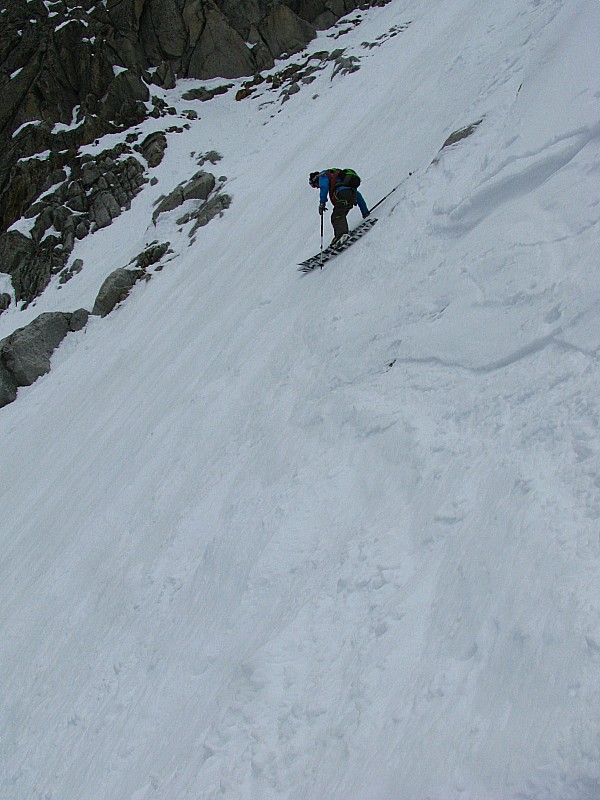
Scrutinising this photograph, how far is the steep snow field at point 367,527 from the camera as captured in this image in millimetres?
2768

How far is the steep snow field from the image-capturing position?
9.08 feet

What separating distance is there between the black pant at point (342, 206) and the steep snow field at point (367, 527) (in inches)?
30.4

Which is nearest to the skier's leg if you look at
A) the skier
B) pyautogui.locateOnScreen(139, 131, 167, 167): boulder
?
the skier

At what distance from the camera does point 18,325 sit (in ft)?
67.5

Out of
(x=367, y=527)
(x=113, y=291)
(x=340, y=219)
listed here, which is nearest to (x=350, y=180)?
(x=340, y=219)

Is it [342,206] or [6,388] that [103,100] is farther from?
[342,206]

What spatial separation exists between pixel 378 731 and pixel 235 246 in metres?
13.7

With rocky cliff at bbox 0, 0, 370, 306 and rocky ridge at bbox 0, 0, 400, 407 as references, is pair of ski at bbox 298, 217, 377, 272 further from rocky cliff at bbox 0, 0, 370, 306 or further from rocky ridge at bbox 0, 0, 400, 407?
rocky cliff at bbox 0, 0, 370, 306

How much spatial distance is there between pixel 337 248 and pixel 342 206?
2.93ft

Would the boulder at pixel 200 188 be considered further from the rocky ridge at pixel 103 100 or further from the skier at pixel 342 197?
the skier at pixel 342 197

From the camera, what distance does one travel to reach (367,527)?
4.02 metres

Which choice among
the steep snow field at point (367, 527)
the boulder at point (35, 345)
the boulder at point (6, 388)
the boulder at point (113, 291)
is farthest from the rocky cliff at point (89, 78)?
the steep snow field at point (367, 527)

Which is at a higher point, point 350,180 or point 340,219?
point 350,180

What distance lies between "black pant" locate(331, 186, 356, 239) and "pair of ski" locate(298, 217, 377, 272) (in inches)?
12.4
